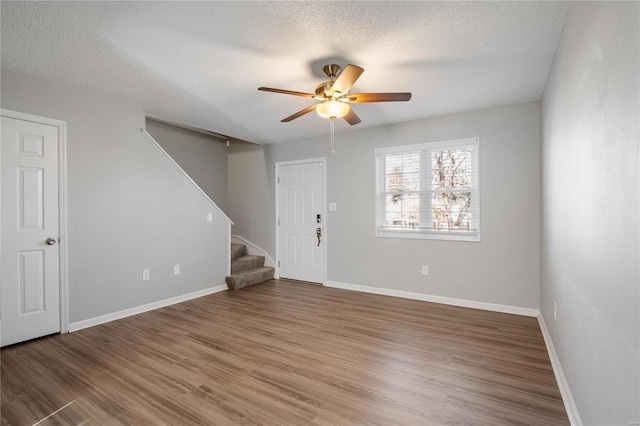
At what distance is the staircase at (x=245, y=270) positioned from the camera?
4809mm

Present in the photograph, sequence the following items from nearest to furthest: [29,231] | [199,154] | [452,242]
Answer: [29,231] → [452,242] → [199,154]

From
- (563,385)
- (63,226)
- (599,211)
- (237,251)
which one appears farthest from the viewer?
(237,251)

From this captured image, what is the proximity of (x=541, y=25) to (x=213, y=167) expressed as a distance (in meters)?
5.26

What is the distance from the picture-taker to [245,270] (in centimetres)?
532

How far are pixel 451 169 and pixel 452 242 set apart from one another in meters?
0.94

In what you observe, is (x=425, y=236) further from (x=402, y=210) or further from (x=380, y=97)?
(x=380, y=97)

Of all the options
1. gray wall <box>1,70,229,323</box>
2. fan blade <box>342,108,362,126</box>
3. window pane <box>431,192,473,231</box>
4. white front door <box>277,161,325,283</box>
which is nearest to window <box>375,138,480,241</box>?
window pane <box>431,192,473,231</box>

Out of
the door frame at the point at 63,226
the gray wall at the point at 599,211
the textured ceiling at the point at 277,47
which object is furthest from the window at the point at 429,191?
the door frame at the point at 63,226

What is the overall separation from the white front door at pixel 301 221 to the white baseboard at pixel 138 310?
127 centimetres

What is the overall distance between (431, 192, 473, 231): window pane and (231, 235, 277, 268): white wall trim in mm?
2949

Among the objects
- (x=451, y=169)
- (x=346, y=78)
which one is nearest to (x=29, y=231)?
(x=346, y=78)

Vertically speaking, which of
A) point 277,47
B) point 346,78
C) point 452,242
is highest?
point 277,47

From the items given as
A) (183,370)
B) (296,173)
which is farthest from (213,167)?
(183,370)

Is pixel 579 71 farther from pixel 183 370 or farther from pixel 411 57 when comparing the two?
pixel 183 370
